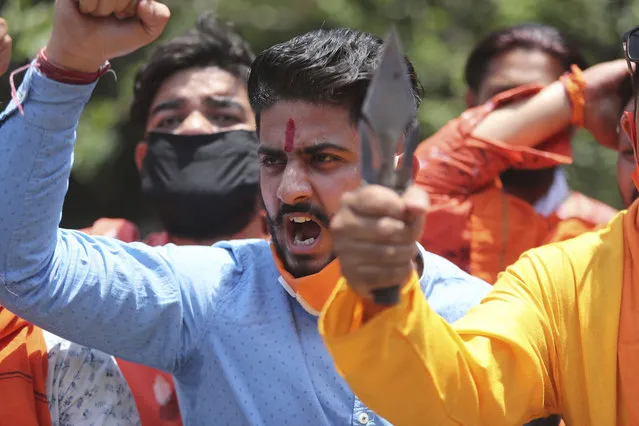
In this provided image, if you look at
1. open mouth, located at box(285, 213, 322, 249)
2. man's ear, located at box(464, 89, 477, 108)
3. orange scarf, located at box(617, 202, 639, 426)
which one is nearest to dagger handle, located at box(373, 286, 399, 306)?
orange scarf, located at box(617, 202, 639, 426)

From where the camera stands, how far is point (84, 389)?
9.07 ft

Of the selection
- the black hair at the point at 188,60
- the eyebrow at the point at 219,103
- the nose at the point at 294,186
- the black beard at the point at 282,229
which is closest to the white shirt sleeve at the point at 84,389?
the black beard at the point at 282,229

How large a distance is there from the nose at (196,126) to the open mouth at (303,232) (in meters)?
1.42

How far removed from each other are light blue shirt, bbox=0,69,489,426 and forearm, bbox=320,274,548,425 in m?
0.51

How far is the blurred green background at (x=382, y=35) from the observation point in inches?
256

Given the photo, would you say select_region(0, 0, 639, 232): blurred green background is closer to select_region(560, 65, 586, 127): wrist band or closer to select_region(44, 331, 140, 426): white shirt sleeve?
select_region(560, 65, 586, 127): wrist band

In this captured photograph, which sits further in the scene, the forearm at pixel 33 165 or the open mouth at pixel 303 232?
the open mouth at pixel 303 232

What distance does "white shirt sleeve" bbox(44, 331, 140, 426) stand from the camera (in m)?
2.74

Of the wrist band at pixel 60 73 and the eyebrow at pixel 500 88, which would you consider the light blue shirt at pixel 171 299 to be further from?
the eyebrow at pixel 500 88

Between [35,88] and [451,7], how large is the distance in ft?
16.5

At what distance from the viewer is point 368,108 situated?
1.82m

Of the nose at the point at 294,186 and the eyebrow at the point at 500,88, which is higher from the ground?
the nose at the point at 294,186

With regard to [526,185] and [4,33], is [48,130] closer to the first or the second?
[4,33]

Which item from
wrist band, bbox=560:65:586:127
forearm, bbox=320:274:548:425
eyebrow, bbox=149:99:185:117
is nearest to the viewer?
forearm, bbox=320:274:548:425
